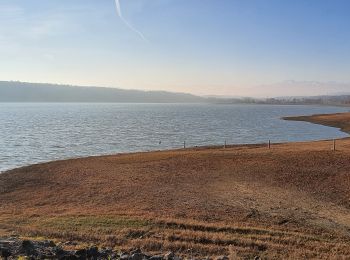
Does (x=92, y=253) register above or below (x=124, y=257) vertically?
above

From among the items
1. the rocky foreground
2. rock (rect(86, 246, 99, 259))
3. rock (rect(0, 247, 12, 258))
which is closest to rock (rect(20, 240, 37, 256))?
the rocky foreground

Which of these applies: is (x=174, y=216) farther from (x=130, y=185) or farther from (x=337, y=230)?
(x=130, y=185)

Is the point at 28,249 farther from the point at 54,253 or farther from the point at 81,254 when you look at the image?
the point at 81,254

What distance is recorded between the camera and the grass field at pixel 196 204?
56.0ft

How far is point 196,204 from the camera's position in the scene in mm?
25062

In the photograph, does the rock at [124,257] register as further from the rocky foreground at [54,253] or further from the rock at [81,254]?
the rock at [81,254]

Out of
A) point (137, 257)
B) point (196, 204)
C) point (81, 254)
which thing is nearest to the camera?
point (81, 254)

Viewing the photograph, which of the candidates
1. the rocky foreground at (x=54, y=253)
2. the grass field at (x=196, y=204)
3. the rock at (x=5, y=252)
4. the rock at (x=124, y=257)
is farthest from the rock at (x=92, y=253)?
the grass field at (x=196, y=204)

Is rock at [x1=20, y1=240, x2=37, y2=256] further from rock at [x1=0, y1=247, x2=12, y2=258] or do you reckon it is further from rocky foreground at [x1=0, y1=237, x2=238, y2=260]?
rock at [x1=0, y1=247, x2=12, y2=258]

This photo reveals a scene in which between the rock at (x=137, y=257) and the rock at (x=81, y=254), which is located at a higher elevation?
the rock at (x=81, y=254)

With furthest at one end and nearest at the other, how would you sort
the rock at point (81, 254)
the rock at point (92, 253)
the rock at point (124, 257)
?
the rock at point (124, 257) < the rock at point (92, 253) < the rock at point (81, 254)

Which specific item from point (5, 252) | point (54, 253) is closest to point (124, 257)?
point (54, 253)

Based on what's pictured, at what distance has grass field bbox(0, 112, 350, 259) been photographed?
56.0 feet

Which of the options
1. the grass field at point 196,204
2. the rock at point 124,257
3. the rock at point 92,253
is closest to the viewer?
the rock at point 92,253
